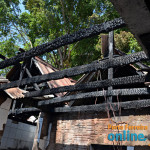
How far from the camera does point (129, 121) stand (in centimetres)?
518

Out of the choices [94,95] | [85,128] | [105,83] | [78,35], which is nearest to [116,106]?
[94,95]

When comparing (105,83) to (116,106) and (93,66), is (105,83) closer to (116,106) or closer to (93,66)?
(93,66)

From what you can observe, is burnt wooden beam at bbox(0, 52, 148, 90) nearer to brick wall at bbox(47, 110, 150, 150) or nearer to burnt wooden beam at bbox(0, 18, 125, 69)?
burnt wooden beam at bbox(0, 18, 125, 69)

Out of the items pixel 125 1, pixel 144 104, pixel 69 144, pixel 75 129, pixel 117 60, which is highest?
pixel 117 60

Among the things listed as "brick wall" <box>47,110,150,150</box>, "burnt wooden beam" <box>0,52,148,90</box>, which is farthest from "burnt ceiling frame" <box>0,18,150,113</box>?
"brick wall" <box>47,110,150,150</box>

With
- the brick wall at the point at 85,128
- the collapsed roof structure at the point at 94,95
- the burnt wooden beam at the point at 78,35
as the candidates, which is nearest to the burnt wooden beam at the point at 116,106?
the collapsed roof structure at the point at 94,95

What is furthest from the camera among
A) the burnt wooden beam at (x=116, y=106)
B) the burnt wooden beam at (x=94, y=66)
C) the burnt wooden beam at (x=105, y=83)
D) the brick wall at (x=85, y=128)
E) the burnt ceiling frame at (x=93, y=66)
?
the brick wall at (x=85, y=128)

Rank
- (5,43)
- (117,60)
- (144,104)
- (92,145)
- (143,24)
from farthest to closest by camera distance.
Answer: (5,43) → (92,145) → (144,104) → (117,60) → (143,24)

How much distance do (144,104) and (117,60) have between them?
1.81m

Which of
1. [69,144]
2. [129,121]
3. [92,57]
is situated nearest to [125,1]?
[129,121]

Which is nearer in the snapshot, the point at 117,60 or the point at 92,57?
the point at 117,60

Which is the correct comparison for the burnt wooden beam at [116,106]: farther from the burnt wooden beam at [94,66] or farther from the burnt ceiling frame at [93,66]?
the burnt wooden beam at [94,66]

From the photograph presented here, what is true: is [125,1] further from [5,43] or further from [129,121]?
[5,43]

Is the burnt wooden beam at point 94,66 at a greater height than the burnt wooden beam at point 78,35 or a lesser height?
lesser
